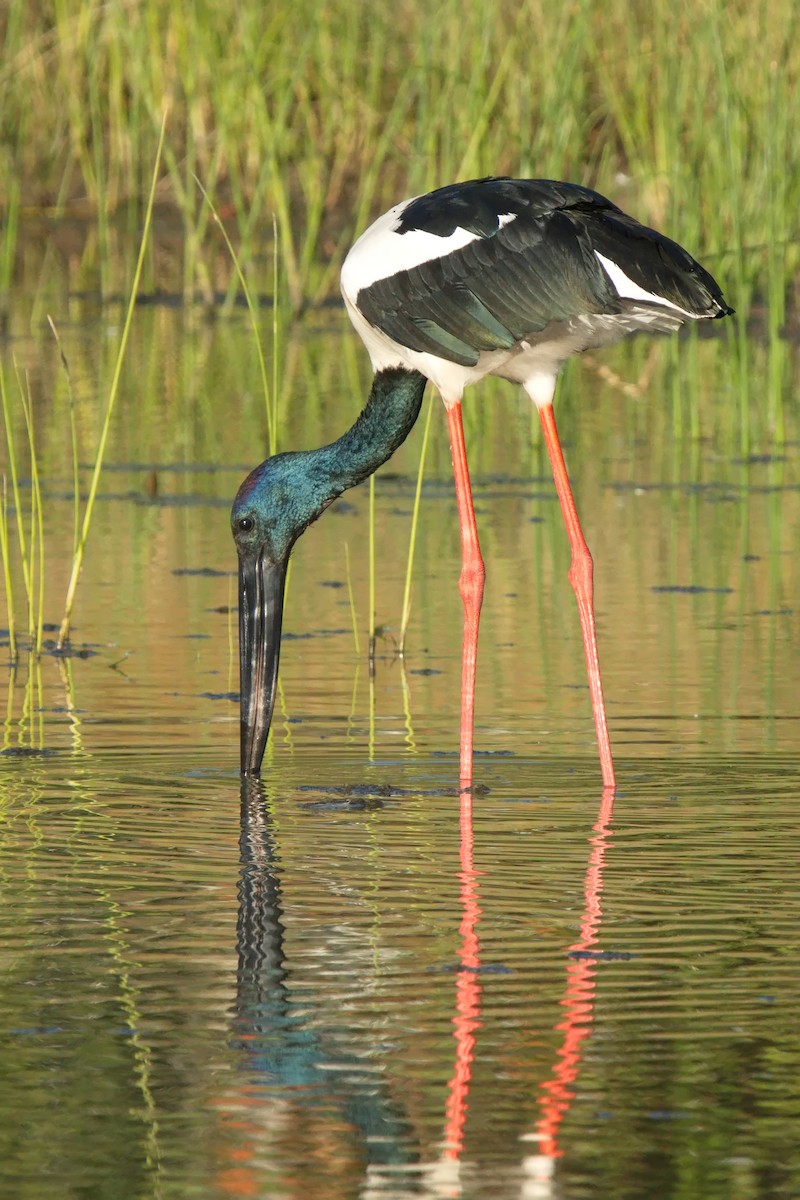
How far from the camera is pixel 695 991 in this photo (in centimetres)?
433

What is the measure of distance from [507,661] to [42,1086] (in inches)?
153

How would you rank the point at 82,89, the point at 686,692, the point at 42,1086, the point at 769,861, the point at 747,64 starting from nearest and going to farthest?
the point at 42,1086
the point at 769,861
the point at 686,692
the point at 747,64
the point at 82,89

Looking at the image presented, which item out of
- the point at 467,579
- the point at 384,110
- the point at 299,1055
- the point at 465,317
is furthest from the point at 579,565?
the point at 384,110

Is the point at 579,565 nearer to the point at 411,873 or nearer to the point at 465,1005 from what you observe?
the point at 411,873

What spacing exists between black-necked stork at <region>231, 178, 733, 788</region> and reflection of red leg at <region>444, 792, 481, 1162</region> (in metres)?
0.96

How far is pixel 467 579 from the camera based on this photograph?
7.18 m

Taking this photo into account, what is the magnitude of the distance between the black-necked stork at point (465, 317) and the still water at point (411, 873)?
292 mm

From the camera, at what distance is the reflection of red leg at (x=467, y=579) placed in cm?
630

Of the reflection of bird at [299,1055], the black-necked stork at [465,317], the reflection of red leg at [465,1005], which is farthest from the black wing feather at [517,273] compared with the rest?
the reflection of bird at [299,1055]

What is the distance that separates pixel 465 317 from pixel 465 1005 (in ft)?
8.67

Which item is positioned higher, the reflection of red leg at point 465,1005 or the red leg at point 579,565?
the red leg at point 579,565

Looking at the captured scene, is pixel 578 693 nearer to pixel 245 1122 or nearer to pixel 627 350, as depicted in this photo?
pixel 245 1122

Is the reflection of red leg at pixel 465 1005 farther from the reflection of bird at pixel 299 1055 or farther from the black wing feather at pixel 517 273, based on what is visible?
the black wing feather at pixel 517 273

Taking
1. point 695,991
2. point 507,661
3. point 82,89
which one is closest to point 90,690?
point 507,661
